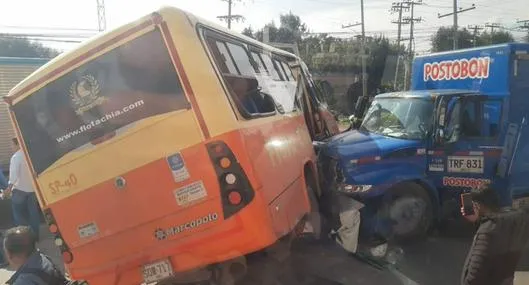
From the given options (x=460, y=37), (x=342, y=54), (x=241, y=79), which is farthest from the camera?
(x=460, y=37)

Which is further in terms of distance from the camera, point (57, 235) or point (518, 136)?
point (518, 136)

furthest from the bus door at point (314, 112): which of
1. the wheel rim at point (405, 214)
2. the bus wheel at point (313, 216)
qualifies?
the bus wheel at point (313, 216)

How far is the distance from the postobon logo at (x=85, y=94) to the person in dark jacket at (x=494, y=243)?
9.62 feet

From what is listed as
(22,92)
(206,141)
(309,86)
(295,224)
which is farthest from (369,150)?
(22,92)

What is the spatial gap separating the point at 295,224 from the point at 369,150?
9.68 ft

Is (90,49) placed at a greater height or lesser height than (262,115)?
greater

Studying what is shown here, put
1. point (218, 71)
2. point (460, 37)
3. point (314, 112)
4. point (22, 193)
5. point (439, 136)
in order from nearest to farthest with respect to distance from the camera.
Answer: point (218, 71)
point (439, 136)
point (22, 193)
point (314, 112)
point (460, 37)

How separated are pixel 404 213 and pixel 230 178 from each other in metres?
4.38

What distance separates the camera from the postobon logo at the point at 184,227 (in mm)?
3826

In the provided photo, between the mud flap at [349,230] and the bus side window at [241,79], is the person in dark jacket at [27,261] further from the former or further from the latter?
the mud flap at [349,230]

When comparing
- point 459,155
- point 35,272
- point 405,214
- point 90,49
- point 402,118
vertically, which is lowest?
point 405,214

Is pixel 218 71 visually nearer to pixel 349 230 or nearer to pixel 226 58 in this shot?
pixel 226 58

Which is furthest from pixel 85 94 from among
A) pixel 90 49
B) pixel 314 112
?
pixel 314 112

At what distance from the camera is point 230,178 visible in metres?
3.74
